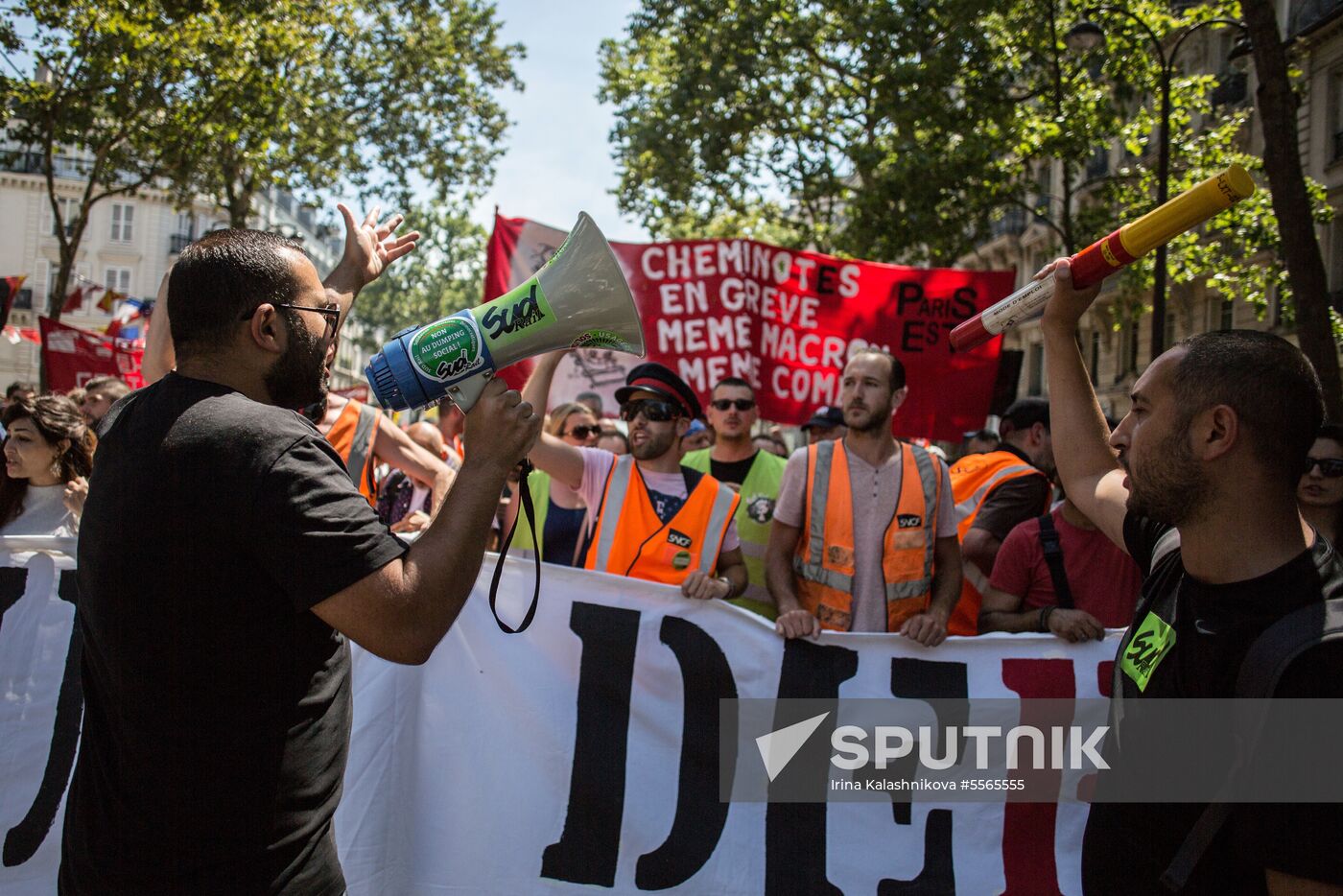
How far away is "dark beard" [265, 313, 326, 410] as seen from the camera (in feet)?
6.50

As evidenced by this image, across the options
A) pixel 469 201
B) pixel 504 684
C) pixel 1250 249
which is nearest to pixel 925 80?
pixel 1250 249

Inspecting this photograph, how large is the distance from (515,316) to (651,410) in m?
2.28

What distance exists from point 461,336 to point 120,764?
952 mm

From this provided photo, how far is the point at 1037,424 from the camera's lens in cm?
536

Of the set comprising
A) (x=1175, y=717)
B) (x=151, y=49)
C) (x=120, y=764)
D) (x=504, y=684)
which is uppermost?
(x=151, y=49)

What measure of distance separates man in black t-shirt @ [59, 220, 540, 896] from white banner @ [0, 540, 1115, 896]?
1655 mm

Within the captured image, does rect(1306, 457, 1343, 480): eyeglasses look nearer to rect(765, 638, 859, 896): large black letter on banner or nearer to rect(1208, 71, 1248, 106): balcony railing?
rect(765, 638, 859, 896): large black letter on banner

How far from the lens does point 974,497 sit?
521cm

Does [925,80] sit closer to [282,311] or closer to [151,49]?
[151,49]

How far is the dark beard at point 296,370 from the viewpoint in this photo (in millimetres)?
1980

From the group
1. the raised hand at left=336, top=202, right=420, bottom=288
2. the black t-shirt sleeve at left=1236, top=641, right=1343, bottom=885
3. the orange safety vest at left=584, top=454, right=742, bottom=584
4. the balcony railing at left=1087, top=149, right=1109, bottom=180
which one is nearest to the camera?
the black t-shirt sleeve at left=1236, top=641, right=1343, bottom=885

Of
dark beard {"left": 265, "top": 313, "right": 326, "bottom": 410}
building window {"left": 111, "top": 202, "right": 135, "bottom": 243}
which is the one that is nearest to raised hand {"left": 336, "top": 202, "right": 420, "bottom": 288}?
dark beard {"left": 265, "top": 313, "right": 326, "bottom": 410}

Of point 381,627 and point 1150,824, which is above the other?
point 381,627

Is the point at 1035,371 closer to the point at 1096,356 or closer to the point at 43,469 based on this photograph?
the point at 1096,356
